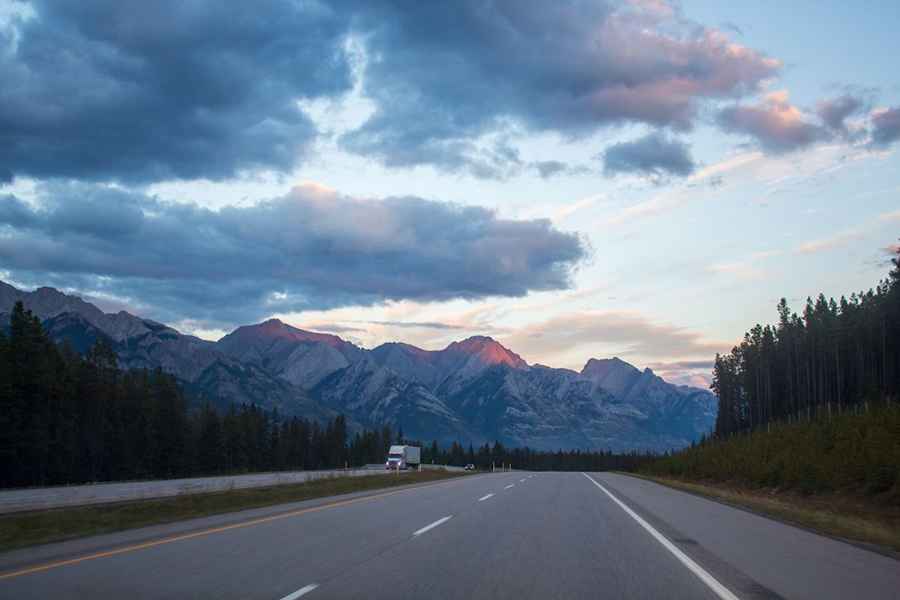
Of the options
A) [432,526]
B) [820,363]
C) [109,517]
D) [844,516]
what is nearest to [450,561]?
[432,526]

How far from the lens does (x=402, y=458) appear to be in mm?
93125

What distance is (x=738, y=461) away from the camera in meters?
45.1

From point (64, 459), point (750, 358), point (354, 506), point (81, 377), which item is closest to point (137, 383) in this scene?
point (81, 377)

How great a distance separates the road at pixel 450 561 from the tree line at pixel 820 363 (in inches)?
2545

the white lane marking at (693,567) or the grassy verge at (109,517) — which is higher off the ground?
the white lane marking at (693,567)

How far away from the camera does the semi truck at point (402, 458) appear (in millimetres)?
90062

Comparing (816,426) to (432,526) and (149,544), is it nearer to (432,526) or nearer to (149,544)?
(432,526)

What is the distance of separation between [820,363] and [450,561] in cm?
10154

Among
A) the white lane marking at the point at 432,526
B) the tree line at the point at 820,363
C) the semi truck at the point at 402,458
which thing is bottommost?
the semi truck at the point at 402,458

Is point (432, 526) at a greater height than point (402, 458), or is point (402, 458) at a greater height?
point (432, 526)

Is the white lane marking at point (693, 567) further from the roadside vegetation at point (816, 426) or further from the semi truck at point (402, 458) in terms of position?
the semi truck at point (402, 458)

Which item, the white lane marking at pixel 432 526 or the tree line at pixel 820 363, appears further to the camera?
the tree line at pixel 820 363

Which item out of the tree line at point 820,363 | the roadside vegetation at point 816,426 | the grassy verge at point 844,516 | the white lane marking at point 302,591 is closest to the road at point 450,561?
the white lane marking at point 302,591

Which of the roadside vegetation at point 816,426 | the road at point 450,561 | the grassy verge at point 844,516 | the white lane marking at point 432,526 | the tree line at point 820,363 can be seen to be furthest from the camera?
the tree line at point 820,363
